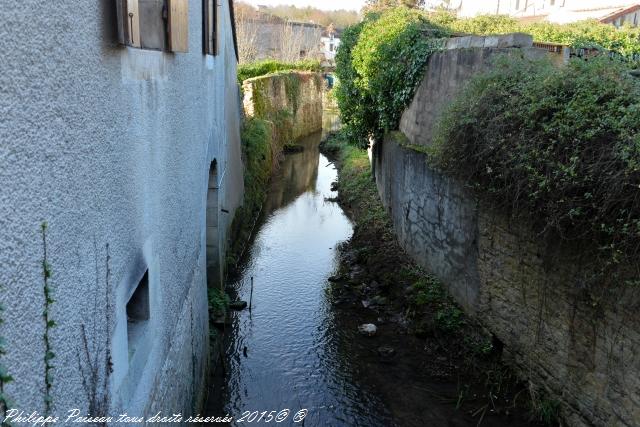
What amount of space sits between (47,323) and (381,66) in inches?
431

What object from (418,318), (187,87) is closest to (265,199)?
(418,318)

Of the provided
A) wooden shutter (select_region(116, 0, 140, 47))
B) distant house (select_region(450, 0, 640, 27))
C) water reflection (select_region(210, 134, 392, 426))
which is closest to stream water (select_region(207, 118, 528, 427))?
water reflection (select_region(210, 134, 392, 426))

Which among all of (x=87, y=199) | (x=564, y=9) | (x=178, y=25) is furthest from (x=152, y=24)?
(x=564, y=9)

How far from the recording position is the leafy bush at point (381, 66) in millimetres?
11133

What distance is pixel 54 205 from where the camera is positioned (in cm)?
230

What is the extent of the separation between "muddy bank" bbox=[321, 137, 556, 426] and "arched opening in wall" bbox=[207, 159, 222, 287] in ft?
7.25

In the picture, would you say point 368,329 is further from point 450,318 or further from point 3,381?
point 3,381

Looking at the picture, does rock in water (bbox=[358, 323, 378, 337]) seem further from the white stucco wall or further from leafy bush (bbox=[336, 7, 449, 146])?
leafy bush (bbox=[336, 7, 449, 146])

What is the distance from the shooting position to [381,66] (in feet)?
40.3

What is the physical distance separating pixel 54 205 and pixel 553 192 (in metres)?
4.45

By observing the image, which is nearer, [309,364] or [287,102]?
[309,364]

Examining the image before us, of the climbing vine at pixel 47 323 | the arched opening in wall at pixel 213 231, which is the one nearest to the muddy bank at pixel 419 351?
the arched opening in wall at pixel 213 231

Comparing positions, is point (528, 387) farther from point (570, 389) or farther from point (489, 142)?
point (489, 142)

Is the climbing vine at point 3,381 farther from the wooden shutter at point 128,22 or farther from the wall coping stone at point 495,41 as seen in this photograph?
the wall coping stone at point 495,41
